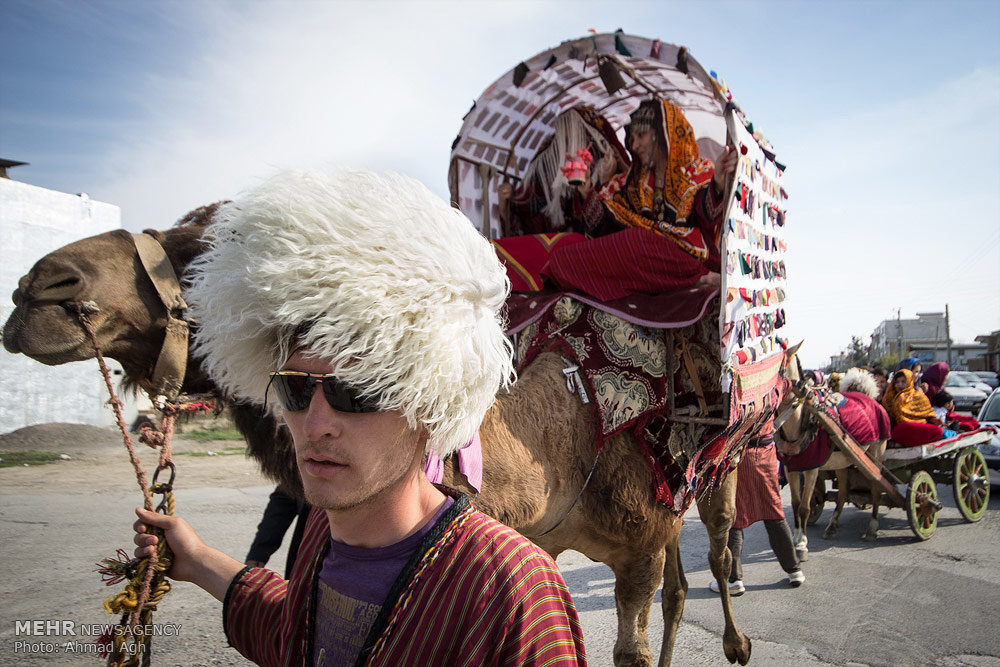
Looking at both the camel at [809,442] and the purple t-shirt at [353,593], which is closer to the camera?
the purple t-shirt at [353,593]

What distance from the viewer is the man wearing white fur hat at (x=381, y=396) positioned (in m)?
1.25

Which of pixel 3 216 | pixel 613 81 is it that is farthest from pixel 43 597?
pixel 3 216

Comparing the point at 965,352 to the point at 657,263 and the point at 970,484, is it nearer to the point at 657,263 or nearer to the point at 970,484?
the point at 970,484

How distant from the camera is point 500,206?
4480 millimetres

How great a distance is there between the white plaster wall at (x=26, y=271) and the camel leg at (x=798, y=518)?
428 inches

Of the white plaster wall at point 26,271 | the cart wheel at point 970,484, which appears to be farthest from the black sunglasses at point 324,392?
the white plaster wall at point 26,271

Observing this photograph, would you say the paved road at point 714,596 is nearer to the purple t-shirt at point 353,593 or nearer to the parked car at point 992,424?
the parked car at point 992,424

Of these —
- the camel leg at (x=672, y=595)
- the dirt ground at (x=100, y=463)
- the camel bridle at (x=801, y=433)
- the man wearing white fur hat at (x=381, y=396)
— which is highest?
the man wearing white fur hat at (x=381, y=396)

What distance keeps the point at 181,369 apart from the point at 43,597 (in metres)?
3.36

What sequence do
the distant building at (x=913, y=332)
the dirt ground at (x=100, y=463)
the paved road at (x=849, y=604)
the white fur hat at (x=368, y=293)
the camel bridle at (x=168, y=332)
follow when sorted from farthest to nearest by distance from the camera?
the distant building at (x=913, y=332) → the dirt ground at (x=100, y=463) → the paved road at (x=849, y=604) → the camel bridle at (x=168, y=332) → the white fur hat at (x=368, y=293)

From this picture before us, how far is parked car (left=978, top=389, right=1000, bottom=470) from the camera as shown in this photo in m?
10.2

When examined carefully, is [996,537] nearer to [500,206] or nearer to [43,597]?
[500,206]

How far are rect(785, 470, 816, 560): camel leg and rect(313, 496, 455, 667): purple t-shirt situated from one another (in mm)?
6766

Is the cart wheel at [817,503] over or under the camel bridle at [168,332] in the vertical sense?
under
